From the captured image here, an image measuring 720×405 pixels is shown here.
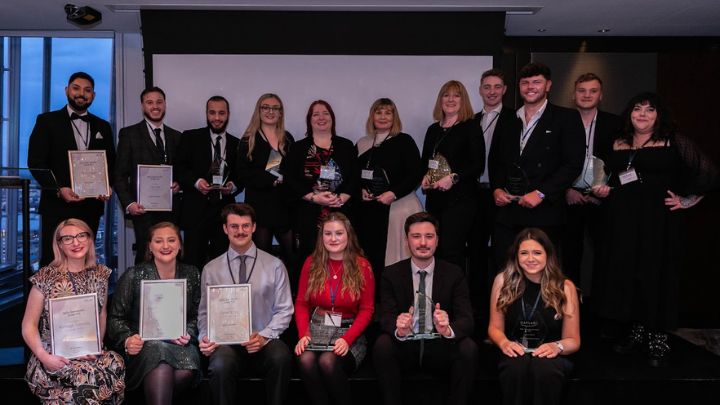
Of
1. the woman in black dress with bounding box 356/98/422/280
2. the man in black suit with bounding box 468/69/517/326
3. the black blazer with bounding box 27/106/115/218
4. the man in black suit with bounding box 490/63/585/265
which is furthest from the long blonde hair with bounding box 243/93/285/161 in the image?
the man in black suit with bounding box 490/63/585/265

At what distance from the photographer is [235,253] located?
150 inches

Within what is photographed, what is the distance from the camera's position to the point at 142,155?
15.9 feet

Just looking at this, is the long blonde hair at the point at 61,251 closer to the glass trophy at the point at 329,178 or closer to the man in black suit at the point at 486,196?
the glass trophy at the point at 329,178

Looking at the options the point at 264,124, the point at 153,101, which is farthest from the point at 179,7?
the point at 264,124

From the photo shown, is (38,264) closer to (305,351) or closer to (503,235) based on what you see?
(305,351)

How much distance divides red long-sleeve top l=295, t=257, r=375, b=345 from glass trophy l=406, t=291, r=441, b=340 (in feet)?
0.88

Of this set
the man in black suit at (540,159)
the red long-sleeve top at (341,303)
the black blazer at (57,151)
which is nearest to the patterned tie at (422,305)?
the red long-sleeve top at (341,303)

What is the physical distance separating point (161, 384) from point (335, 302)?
1.03 meters

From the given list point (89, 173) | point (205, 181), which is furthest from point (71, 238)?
point (205, 181)

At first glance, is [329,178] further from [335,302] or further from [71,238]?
[71,238]

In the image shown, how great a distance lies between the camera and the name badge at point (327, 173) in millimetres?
4500

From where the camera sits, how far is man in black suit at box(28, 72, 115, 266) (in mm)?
4715

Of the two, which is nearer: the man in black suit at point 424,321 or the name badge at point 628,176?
the man in black suit at point 424,321

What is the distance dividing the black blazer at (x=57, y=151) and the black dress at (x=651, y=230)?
3708mm
